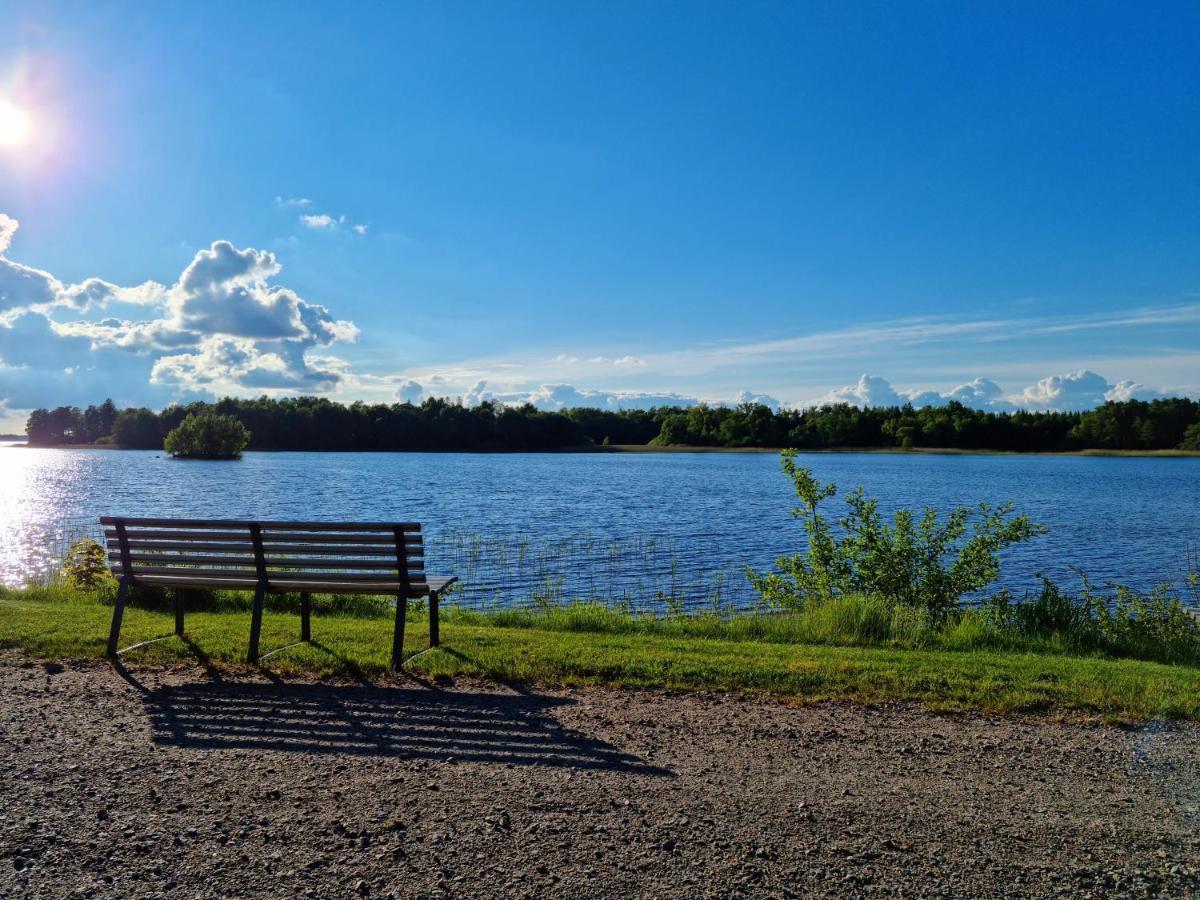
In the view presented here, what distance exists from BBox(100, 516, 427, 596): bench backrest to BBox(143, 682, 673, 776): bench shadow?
108cm

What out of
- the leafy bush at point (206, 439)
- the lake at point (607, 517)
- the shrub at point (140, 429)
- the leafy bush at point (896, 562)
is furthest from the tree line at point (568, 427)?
the leafy bush at point (896, 562)

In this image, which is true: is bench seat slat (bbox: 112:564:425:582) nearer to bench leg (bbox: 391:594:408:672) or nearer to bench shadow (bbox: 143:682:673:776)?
bench leg (bbox: 391:594:408:672)

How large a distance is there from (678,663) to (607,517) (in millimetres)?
24688

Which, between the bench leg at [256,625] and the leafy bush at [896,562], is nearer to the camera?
the bench leg at [256,625]

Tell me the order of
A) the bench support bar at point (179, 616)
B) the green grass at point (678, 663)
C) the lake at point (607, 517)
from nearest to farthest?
the green grass at point (678, 663) < the bench support bar at point (179, 616) < the lake at point (607, 517)

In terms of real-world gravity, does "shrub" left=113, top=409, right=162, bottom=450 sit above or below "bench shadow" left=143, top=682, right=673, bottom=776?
above

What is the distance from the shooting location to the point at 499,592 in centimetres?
1709

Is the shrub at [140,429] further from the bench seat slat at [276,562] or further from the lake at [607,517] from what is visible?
the bench seat slat at [276,562]

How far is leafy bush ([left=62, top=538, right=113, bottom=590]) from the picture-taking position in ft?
40.5

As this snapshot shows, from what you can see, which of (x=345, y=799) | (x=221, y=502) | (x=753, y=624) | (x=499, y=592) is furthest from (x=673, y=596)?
(x=221, y=502)

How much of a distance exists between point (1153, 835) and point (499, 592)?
1379cm

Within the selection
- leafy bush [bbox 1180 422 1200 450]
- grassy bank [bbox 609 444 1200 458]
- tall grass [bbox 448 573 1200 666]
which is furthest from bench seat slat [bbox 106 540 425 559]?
leafy bush [bbox 1180 422 1200 450]

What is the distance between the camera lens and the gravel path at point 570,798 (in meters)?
3.74

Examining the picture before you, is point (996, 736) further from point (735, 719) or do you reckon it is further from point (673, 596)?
point (673, 596)
